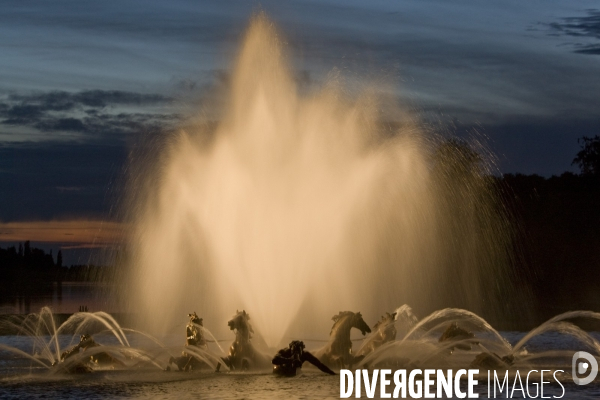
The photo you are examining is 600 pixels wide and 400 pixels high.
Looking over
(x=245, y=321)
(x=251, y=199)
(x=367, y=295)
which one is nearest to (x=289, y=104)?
(x=251, y=199)

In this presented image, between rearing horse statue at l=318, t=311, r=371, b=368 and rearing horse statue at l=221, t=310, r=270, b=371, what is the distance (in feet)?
5.72

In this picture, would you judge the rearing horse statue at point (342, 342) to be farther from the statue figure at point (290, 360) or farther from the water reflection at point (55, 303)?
the water reflection at point (55, 303)

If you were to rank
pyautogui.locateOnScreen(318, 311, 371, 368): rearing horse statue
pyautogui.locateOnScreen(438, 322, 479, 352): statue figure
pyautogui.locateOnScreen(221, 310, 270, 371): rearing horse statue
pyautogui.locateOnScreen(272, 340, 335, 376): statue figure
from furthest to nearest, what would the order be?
pyautogui.locateOnScreen(438, 322, 479, 352): statue figure
pyautogui.locateOnScreen(318, 311, 371, 368): rearing horse statue
pyautogui.locateOnScreen(221, 310, 270, 371): rearing horse statue
pyautogui.locateOnScreen(272, 340, 335, 376): statue figure

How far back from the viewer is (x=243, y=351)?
25125 mm

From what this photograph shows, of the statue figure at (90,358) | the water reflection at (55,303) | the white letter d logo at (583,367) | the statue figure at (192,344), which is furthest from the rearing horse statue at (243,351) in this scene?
the water reflection at (55,303)

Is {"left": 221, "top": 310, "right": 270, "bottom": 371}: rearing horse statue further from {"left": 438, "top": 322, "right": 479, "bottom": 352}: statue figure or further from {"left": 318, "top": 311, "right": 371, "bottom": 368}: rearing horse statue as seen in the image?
{"left": 438, "top": 322, "right": 479, "bottom": 352}: statue figure

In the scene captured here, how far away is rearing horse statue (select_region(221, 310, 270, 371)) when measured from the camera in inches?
975

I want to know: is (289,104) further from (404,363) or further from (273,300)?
Answer: (404,363)

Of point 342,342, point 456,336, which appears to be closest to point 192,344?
point 342,342

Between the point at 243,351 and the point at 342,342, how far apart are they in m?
2.65

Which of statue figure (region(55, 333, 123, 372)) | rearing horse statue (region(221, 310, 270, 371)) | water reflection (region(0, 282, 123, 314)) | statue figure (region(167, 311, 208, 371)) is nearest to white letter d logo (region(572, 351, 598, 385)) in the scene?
rearing horse statue (region(221, 310, 270, 371))

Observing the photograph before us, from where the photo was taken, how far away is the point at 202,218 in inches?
1384

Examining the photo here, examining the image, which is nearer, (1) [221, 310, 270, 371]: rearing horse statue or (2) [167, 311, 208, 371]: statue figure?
(1) [221, 310, 270, 371]: rearing horse statue

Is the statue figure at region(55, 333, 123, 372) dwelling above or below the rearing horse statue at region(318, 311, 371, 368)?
below
